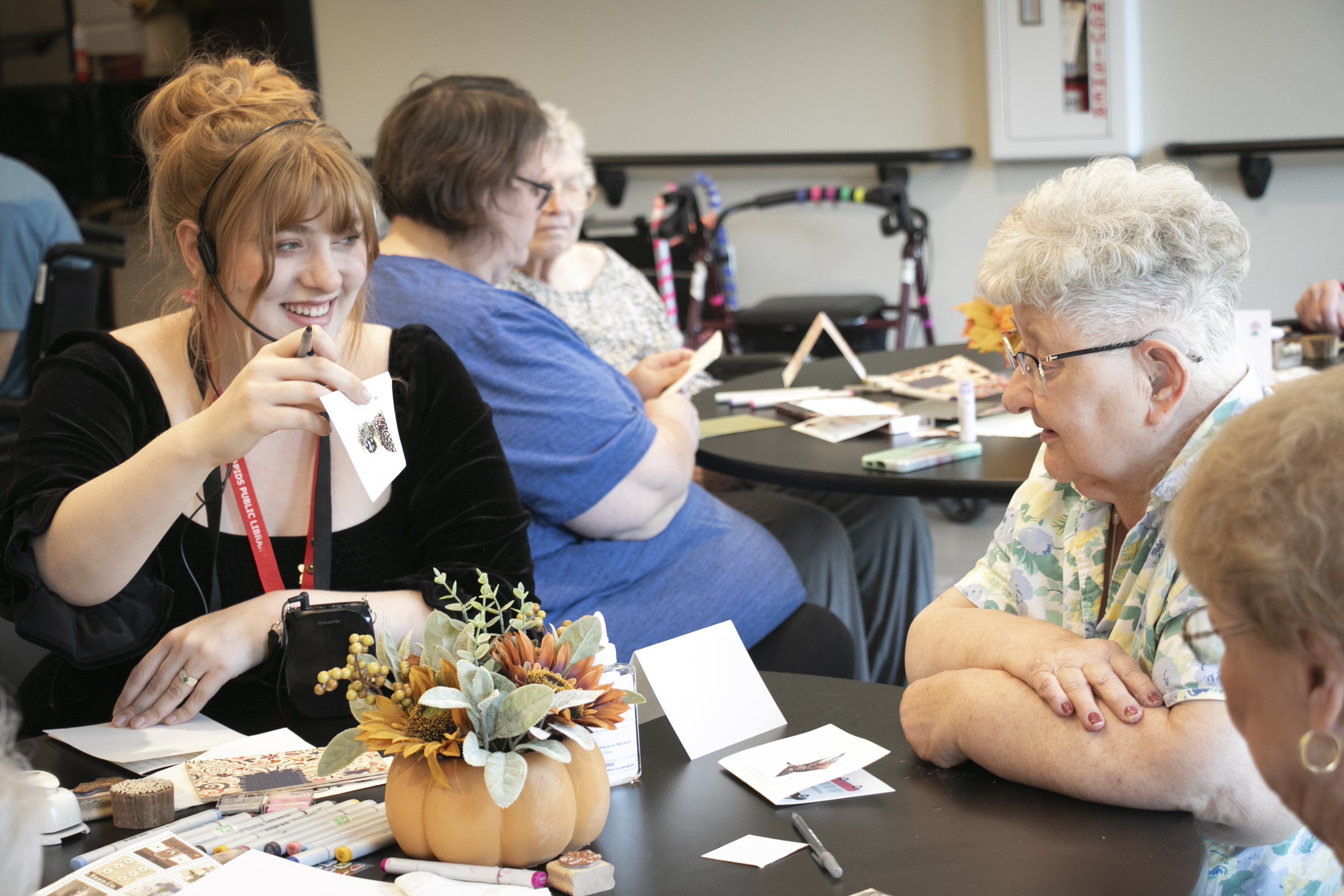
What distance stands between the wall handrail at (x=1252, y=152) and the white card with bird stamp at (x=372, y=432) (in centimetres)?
473

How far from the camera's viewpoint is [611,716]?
1.07 meters

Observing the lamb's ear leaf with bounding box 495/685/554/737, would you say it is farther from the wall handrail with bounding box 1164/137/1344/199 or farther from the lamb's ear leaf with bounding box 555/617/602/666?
the wall handrail with bounding box 1164/137/1344/199

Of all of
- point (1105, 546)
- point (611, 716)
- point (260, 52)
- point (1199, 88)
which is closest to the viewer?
point (611, 716)

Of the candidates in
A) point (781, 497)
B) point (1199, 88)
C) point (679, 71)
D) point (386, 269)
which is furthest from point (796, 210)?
point (386, 269)

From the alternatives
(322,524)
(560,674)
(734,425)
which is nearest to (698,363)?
(734,425)

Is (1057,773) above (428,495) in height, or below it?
A: below

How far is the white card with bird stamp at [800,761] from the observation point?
118cm

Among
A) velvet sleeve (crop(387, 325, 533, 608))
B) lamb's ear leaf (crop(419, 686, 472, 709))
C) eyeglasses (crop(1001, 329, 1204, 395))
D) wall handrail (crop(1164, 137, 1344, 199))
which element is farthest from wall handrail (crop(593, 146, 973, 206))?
lamb's ear leaf (crop(419, 686, 472, 709))

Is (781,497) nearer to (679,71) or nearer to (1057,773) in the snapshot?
(1057,773)

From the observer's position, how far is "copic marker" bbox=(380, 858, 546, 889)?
101cm

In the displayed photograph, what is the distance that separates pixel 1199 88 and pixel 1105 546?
455 centimetres

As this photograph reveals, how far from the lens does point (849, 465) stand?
91.5 inches

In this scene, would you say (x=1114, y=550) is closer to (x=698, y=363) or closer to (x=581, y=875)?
(x=581, y=875)

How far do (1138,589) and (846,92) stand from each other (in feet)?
16.3
